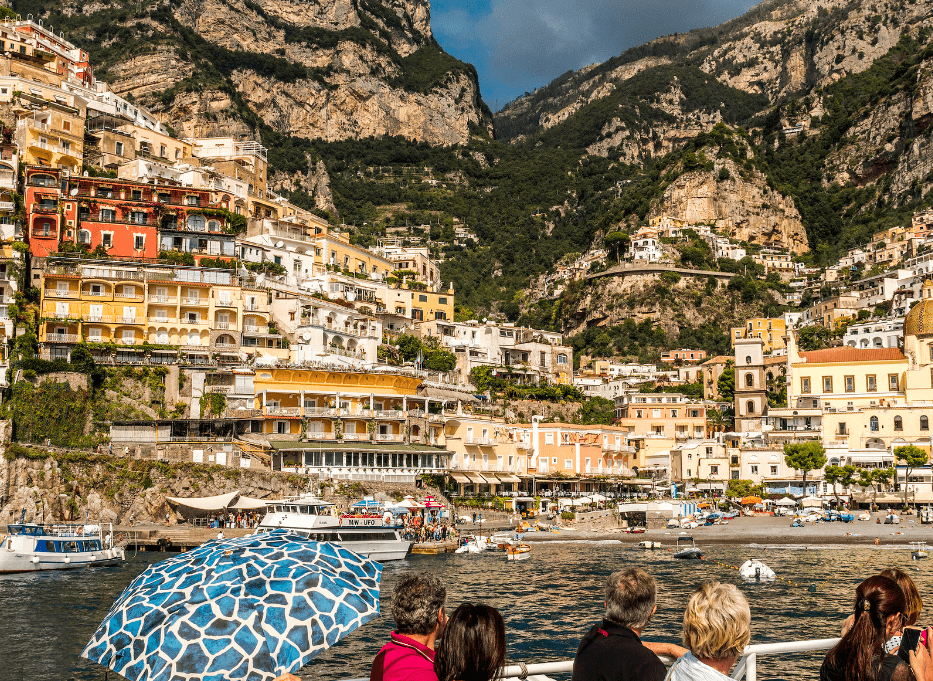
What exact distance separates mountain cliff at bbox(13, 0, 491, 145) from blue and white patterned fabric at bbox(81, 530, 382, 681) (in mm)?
131749

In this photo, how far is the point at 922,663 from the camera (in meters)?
5.52

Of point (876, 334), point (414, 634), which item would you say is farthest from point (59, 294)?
point (876, 334)

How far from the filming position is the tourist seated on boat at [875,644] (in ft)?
17.6

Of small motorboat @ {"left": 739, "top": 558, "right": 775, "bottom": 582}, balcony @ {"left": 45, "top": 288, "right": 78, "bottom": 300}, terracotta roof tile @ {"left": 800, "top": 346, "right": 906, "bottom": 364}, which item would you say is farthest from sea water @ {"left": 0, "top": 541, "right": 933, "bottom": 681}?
terracotta roof tile @ {"left": 800, "top": 346, "right": 906, "bottom": 364}

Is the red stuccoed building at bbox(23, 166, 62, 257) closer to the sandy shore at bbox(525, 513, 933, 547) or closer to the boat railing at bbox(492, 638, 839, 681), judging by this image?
the sandy shore at bbox(525, 513, 933, 547)

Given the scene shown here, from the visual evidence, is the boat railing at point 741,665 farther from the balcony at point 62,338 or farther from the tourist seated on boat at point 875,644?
the balcony at point 62,338

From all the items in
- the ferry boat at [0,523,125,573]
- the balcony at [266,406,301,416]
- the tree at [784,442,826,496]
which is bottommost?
the ferry boat at [0,523,125,573]

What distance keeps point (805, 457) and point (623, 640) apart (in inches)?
2822

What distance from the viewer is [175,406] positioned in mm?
54156

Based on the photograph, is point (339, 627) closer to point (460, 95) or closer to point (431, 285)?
point (431, 285)

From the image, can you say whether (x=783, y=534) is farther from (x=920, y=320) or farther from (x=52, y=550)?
(x=52, y=550)

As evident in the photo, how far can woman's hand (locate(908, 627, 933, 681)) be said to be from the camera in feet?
18.0

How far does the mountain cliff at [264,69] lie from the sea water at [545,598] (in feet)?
350

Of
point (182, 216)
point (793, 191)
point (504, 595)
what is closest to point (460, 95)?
point (793, 191)
